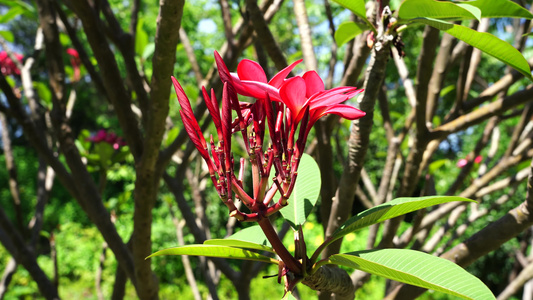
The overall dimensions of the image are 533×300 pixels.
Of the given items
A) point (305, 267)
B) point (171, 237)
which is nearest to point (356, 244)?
point (171, 237)

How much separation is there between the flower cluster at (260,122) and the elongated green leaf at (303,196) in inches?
6.2

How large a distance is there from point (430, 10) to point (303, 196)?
37cm

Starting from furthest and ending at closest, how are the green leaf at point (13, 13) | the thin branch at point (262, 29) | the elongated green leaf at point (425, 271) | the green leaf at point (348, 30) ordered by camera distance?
the green leaf at point (13, 13) → the thin branch at point (262, 29) → the green leaf at point (348, 30) → the elongated green leaf at point (425, 271)

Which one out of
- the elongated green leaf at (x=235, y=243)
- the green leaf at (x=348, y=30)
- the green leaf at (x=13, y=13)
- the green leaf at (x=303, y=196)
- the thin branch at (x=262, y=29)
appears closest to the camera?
the elongated green leaf at (x=235, y=243)

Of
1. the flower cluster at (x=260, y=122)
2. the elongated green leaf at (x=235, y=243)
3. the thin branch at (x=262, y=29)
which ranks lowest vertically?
the elongated green leaf at (x=235, y=243)

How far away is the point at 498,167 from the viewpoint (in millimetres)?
2018

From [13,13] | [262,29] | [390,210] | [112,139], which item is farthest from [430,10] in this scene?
[112,139]

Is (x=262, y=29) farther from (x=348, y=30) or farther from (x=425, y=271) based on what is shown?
(x=425, y=271)

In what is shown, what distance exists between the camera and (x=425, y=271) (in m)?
0.56

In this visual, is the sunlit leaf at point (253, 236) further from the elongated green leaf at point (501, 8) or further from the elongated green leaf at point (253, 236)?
the elongated green leaf at point (501, 8)

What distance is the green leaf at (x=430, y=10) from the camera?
0.72 meters

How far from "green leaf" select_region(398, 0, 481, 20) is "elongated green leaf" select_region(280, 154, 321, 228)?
306 millimetres

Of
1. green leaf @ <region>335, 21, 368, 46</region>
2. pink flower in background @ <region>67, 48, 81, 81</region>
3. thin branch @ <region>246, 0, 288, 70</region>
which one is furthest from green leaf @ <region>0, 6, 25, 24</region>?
green leaf @ <region>335, 21, 368, 46</region>

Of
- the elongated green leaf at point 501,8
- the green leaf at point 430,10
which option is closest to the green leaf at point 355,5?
the green leaf at point 430,10
